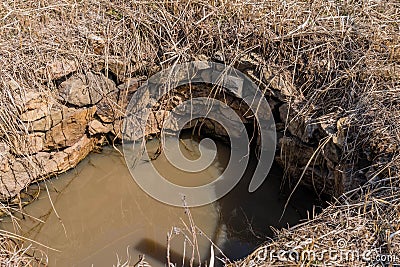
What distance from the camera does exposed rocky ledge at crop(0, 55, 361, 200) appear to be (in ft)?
9.12

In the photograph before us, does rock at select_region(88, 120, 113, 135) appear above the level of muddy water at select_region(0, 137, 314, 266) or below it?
above

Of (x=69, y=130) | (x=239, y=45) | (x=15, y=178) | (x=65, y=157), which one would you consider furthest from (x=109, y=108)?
(x=239, y=45)

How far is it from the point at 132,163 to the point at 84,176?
321mm

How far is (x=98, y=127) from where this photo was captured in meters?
3.25

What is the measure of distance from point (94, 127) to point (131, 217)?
0.69 metres

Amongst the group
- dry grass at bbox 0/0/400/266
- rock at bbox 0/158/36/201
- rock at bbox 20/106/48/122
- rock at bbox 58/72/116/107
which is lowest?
rock at bbox 0/158/36/201

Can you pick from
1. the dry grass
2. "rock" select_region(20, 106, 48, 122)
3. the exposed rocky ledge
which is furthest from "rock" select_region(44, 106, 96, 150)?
the dry grass

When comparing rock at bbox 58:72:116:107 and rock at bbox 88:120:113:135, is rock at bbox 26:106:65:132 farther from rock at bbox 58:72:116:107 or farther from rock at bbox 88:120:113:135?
rock at bbox 88:120:113:135

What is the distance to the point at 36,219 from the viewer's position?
289 cm

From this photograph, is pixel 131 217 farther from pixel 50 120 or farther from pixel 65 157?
pixel 50 120

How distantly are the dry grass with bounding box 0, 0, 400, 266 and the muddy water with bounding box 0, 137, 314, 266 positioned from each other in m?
0.51

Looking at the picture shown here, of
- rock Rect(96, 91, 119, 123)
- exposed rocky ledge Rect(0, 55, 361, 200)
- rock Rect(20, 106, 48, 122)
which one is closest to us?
exposed rocky ledge Rect(0, 55, 361, 200)

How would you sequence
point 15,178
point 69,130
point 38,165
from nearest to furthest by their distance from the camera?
point 15,178 → point 38,165 → point 69,130

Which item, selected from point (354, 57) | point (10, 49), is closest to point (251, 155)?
point (354, 57)
